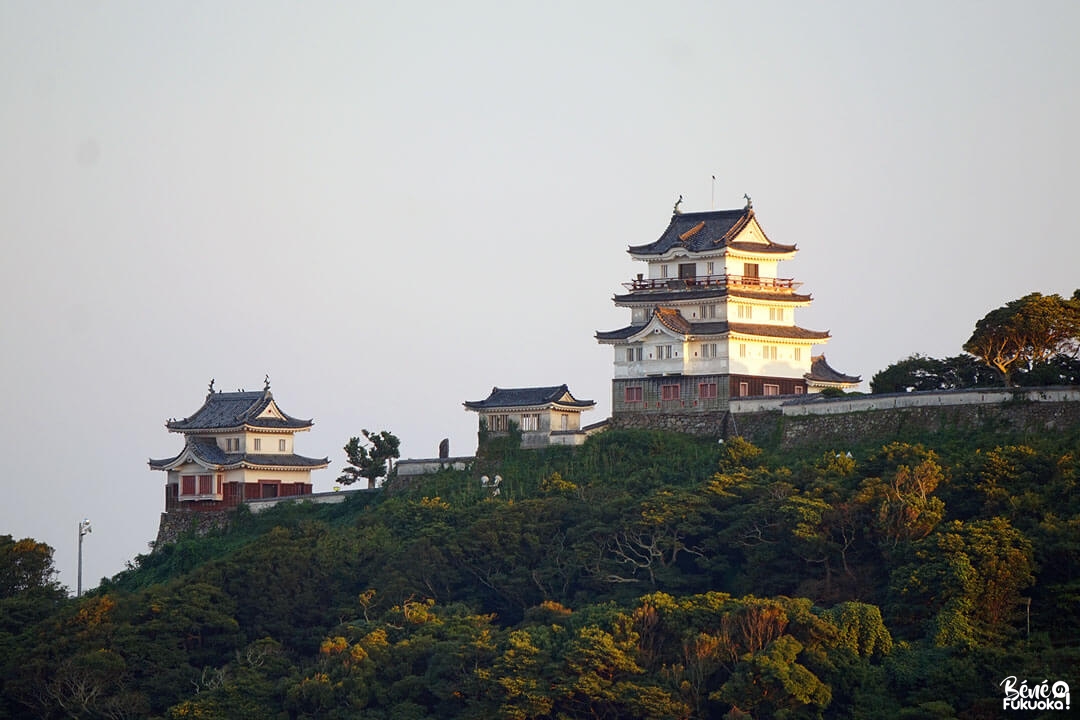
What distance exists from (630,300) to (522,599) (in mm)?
14766

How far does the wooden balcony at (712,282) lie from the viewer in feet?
232

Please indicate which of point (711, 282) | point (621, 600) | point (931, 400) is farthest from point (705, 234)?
point (621, 600)

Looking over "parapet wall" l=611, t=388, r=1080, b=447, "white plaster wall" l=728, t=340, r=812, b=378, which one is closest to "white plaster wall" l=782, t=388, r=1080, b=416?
"parapet wall" l=611, t=388, r=1080, b=447

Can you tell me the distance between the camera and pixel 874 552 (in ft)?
183

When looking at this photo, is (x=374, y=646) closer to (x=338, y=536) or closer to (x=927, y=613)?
(x=338, y=536)

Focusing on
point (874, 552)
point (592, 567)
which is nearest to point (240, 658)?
point (592, 567)

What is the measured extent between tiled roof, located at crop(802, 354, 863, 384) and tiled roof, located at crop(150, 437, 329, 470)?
1876 cm

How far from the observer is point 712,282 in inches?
2790

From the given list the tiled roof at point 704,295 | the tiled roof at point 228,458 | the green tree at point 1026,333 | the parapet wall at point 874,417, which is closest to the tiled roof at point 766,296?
the tiled roof at point 704,295

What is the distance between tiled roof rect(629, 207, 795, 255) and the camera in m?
71.5

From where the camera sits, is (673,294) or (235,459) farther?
(235,459)

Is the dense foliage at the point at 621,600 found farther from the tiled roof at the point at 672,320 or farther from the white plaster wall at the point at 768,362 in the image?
the tiled roof at the point at 672,320

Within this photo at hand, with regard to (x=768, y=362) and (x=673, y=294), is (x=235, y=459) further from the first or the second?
(x=768, y=362)

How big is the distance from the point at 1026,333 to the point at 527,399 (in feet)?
59.6
